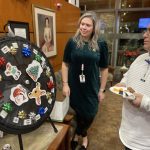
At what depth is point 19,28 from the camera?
1651 mm

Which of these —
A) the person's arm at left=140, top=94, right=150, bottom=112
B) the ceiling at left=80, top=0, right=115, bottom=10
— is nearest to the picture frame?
the person's arm at left=140, top=94, right=150, bottom=112

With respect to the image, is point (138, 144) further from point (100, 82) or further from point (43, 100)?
point (100, 82)

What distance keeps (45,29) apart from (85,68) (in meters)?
0.82

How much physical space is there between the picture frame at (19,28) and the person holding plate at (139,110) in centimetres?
107

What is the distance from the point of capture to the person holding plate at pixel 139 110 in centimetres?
109

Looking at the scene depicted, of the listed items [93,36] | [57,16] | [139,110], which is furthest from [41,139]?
[57,16]

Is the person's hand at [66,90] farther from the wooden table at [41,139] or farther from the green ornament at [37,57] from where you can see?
the green ornament at [37,57]

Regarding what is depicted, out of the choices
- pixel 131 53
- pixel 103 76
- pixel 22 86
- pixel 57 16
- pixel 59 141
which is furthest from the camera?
pixel 131 53

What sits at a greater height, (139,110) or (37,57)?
(37,57)

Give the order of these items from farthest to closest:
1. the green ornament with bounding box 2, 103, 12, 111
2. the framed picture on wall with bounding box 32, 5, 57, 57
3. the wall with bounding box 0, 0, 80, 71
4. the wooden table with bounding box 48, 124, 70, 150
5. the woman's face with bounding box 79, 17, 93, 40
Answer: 1. the framed picture on wall with bounding box 32, 5, 57, 57
2. the woman's face with bounding box 79, 17, 93, 40
3. the wall with bounding box 0, 0, 80, 71
4. the wooden table with bounding box 48, 124, 70, 150
5. the green ornament with bounding box 2, 103, 12, 111

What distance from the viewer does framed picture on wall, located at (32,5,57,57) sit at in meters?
2.04

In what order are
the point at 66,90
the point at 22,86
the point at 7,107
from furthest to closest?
the point at 66,90 → the point at 22,86 → the point at 7,107

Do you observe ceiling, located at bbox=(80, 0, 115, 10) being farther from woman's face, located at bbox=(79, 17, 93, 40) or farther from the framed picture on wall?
woman's face, located at bbox=(79, 17, 93, 40)

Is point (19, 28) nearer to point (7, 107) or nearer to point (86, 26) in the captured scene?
point (86, 26)
